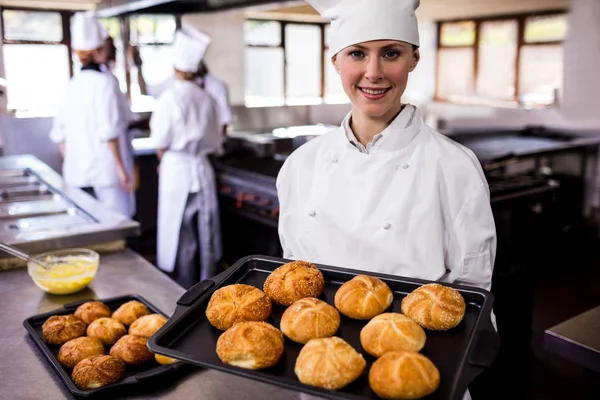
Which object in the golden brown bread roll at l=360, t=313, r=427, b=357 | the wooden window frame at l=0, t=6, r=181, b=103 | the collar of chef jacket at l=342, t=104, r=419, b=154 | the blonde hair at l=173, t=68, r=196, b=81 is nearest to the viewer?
the golden brown bread roll at l=360, t=313, r=427, b=357

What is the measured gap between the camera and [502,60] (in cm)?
816

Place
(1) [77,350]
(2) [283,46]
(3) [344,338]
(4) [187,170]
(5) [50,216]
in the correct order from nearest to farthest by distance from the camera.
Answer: (3) [344,338], (1) [77,350], (5) [50,216], (4) [187,170], (2) [283,46]

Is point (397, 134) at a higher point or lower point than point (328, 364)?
higher

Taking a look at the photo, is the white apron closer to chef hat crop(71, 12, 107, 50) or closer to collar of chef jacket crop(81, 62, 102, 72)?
collar of chef jacket crop(81, 62, 102, 72)

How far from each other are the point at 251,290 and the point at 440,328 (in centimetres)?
39

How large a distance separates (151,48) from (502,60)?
4808 mm

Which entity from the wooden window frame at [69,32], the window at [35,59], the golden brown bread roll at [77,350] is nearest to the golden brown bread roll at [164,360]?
the golden brown bread roll at [77,350]

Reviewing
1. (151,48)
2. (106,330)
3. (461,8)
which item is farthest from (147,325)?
(461,8)

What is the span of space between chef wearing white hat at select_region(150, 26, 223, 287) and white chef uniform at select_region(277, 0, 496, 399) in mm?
2284

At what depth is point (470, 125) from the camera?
24.5 feet

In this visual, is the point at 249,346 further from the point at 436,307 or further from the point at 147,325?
the point at 147,325

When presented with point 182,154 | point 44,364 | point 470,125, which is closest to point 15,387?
point 44,364

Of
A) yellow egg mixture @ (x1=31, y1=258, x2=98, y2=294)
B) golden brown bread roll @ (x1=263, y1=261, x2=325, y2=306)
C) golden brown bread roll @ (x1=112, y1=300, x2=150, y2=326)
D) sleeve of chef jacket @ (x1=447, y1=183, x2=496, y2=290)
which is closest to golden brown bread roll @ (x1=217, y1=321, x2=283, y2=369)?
golden brown bread roll @ (x1=263, y1=261, x2=325, y2=306)

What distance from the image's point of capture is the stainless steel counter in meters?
2.17
